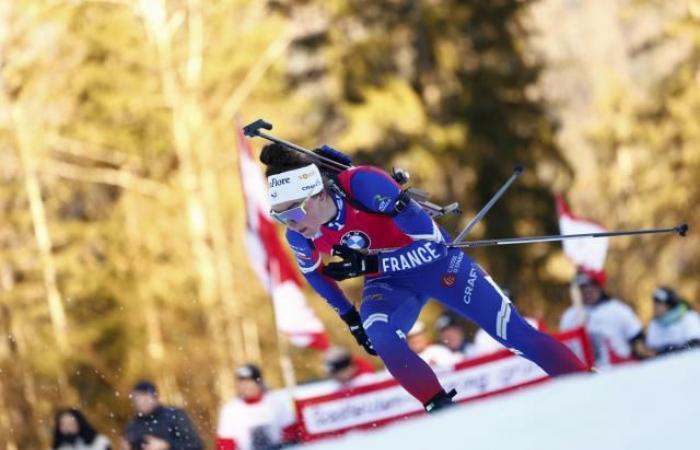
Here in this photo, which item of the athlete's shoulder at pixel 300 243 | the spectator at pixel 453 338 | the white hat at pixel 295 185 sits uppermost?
the white hat at pixel 295 185

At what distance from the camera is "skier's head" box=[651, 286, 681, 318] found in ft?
32.7

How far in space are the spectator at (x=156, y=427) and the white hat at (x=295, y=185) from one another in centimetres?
228

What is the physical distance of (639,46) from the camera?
28219 mm

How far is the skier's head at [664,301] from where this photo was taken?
9969mm

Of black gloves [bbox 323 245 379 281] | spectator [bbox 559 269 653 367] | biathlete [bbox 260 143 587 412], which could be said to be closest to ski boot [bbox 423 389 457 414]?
biathlete [bbox 260 143 587 412]

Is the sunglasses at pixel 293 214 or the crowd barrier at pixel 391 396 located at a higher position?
the sunglasses at pixel 293 214

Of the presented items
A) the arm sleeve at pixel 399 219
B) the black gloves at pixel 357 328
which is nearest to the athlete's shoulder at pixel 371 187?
the arm sleeve at pixel 399 219

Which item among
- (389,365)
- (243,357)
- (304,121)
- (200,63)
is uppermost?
(200,63)

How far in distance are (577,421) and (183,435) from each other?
4.91m

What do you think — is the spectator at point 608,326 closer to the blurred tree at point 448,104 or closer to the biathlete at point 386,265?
the biathlete at point 386,265

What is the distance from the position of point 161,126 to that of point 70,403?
7.21 m

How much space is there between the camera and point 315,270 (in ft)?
21.7

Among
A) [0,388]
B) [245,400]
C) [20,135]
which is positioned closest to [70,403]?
[0,388]

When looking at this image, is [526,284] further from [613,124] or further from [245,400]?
[613,124]
